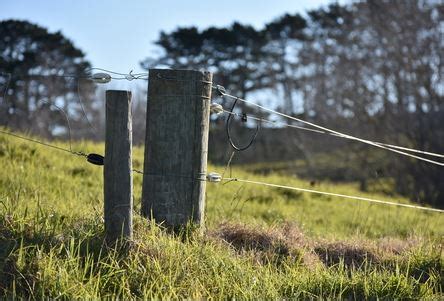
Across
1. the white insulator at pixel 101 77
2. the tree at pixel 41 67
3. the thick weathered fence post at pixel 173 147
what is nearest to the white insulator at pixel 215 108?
the thick weathered fence post at pixel 173 147

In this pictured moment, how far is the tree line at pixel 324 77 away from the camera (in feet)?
68.2

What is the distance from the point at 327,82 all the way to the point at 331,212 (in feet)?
65.5

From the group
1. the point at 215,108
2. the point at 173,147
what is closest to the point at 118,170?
the point at 173,147

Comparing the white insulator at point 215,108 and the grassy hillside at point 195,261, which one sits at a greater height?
the white insulator at point 215,108

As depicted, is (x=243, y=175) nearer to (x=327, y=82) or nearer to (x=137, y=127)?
(x=137, y=127)

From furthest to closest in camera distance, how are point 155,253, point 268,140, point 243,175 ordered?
point 268,140, point 243,175, point 155,253

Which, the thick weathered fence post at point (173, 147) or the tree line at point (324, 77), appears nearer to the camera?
the thick weathered fence post at point (173, 147)

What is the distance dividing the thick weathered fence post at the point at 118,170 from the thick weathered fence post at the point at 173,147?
439 mm

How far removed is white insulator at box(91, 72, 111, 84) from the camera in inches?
193

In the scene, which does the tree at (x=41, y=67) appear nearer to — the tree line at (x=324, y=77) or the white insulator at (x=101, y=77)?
the tree line at (x=324, y=77)

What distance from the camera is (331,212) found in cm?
1038

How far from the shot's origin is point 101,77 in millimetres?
4922

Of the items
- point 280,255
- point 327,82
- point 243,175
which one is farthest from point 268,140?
point 280,255

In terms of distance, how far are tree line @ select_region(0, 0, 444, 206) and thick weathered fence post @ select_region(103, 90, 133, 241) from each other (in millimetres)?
10047
